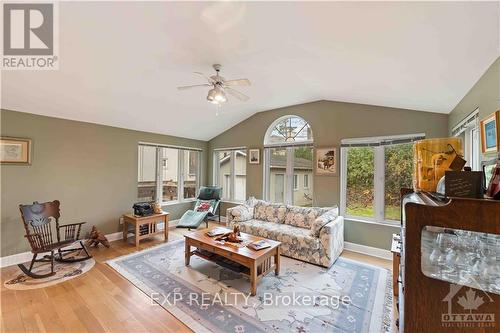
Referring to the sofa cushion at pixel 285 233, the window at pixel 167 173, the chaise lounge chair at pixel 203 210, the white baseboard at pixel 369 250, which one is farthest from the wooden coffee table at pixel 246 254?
the window at pixel 167 173

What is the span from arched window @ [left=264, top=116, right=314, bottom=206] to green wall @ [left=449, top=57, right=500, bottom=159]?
245 cm

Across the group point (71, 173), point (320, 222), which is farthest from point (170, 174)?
point (320, 222)

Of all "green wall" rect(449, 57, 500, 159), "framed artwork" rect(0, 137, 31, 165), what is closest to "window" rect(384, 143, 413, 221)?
"green wall" rect(449, 57, 500, 159)

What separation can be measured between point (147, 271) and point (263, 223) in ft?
6.66

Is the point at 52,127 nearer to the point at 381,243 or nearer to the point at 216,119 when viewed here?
the point at 216,119

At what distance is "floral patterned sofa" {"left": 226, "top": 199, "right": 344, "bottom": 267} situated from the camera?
128 inches

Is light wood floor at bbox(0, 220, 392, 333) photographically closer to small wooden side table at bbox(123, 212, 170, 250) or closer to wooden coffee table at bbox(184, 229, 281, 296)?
wooden coffee table at bbox(184, 229, 281, 296)

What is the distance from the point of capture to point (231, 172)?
5988mm

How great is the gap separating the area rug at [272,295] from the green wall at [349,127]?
0.71 meters

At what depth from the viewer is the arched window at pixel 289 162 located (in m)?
4.62

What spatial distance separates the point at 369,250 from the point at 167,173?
15.2 ft

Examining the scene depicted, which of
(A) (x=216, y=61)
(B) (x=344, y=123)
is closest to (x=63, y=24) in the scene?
(A) (x=216, y=61)

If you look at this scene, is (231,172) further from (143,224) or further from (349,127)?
(349,127)

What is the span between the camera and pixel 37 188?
11.5ft
